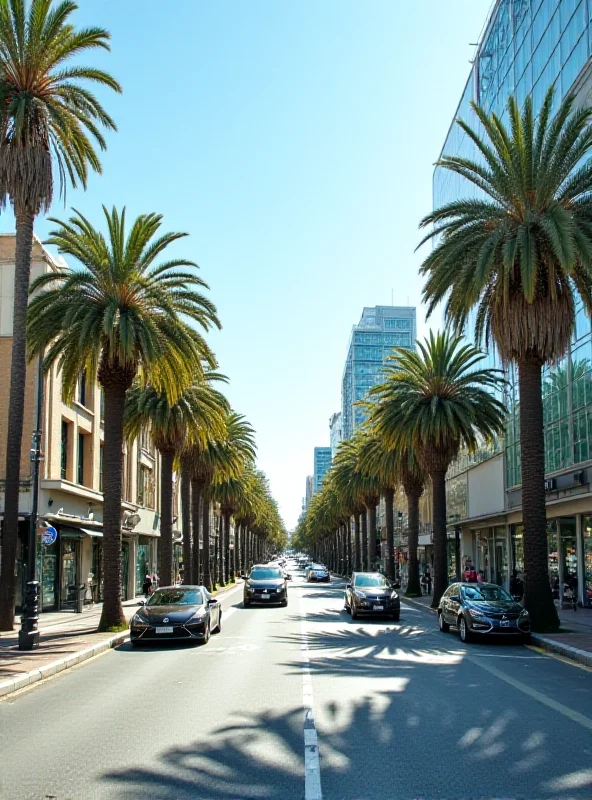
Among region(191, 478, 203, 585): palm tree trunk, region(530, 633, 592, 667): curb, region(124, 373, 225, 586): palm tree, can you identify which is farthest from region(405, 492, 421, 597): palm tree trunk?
region(530, 633, 592, 667): curb

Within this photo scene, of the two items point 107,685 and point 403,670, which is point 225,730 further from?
point 403,670

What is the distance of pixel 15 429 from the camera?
2256 cm

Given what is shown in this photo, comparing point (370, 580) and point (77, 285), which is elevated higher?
point (77, 285)

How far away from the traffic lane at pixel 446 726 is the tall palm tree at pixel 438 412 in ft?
49.7

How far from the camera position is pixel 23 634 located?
59.2 ft

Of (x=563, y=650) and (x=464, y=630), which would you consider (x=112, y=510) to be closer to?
(x=464, y=630)

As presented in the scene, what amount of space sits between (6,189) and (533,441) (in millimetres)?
16617

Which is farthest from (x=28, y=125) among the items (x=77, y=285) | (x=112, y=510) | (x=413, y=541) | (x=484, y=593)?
(x=413, y=541)

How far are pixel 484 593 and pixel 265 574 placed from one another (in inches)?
673

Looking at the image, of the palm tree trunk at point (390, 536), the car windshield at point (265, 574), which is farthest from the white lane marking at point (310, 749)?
the palm tree trunk at point (390, 536)

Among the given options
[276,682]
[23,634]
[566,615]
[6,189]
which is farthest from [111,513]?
[566,615]

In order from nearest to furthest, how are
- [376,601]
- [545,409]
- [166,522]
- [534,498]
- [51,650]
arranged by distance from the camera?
1. [51,650]
2. [534,498]
3. [376,601]
4. [166,522]
5. [545,409]

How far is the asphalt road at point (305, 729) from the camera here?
294 inches

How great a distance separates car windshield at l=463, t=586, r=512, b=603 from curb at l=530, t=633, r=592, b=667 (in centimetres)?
124
